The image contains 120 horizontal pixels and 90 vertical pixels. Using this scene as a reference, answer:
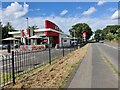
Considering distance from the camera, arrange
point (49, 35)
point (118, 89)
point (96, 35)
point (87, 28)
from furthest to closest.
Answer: point (96, 35) → point (87, 28) → point (49, 35) → point (118, 89)

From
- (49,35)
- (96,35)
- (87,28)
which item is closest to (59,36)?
(49,35)

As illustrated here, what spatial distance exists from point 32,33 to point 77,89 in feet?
165

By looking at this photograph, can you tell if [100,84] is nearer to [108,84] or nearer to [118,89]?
[108,84]

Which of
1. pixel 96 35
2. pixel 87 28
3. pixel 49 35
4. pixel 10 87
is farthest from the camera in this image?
pixel 96 35

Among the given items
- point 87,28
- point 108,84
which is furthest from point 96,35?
point 108,84

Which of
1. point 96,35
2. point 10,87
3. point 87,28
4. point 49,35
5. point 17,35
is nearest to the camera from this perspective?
point 10,87

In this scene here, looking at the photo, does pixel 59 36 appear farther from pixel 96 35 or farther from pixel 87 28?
pixel 96 35

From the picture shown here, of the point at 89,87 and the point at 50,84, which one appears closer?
the point at 89,87

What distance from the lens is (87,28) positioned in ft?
464

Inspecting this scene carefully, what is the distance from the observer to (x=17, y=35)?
63594mm

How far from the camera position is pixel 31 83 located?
8484mm

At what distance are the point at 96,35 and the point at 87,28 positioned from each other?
1630 inches

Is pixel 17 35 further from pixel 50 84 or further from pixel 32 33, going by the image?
pixel 50 84

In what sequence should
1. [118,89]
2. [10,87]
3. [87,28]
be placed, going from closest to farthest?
[118,89] → [10,87] → [87,28]
